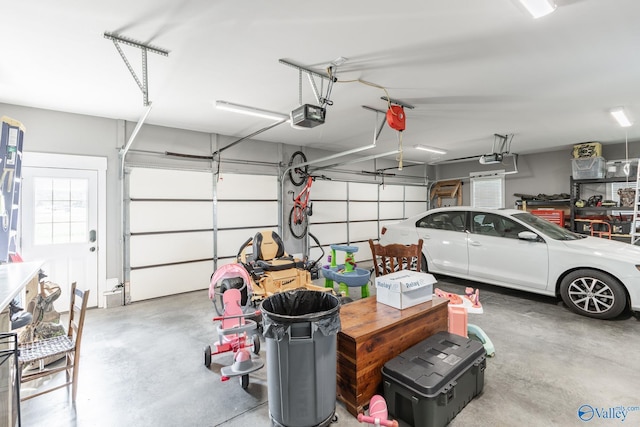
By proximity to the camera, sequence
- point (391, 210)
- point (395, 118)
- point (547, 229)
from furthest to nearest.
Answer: point (391, 210) < point (547, 229) < point (395, 118)

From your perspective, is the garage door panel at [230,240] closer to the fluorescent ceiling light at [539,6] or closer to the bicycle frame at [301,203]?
the bicycle frame at [301,203]

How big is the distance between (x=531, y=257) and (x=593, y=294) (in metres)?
0.73

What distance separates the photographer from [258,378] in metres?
2.42

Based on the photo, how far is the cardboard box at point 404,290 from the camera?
233 cm

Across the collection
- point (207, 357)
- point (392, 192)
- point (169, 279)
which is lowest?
point (207, 357)

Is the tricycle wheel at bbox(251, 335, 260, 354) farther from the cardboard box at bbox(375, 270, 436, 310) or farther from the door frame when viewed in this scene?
the door frame

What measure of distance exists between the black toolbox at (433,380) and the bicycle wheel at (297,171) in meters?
4.73

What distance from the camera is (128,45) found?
2.42 metres

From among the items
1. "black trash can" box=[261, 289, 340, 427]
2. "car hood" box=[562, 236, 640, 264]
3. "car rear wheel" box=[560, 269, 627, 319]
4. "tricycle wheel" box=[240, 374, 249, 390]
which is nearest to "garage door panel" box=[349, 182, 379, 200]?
"car hood" box=[562, 236, 640, 264]

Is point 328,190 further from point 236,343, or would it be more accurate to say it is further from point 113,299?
point 236,343

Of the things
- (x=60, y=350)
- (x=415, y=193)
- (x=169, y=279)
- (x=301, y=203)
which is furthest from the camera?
(x=415, y=193)

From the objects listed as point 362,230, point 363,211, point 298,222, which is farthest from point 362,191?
point 298,222

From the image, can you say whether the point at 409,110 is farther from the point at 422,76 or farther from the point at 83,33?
the point at 83,33

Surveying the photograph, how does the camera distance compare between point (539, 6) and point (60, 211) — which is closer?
point (539, 6)
